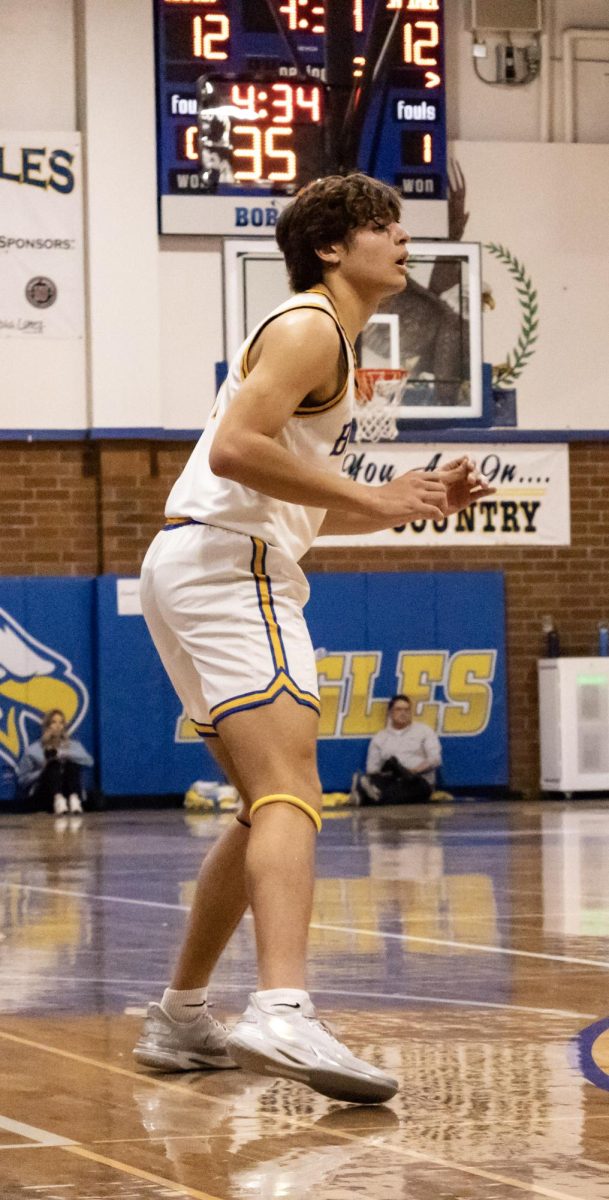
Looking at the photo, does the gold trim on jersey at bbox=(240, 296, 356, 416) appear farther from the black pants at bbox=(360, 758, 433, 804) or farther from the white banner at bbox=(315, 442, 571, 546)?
the white banner at bbox=(315, 442, 571, 546)

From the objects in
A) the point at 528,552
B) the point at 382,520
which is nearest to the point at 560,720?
the point at 528,552

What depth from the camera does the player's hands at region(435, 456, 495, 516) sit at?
3.92m

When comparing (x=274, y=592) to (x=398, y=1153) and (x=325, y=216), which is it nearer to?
(x=325, y=216)

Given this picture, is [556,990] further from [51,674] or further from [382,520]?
[51,674]

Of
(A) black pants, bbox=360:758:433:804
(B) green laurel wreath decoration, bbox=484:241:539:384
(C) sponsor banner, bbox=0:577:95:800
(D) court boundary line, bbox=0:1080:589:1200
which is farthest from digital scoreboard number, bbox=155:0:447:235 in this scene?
(D) court boundary line, bbox=0:1080:589:1200

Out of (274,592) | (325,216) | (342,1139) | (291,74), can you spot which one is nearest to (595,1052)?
(342,1139)

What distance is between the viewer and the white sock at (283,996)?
3465 millimetres

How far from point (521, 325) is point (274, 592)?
15118 millimetres

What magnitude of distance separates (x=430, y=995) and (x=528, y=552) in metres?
13.7

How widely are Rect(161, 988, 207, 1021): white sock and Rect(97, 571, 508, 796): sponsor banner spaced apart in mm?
13190

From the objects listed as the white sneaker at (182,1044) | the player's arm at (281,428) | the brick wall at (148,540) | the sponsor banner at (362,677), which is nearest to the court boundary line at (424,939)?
the white sneaker at (182,1044)

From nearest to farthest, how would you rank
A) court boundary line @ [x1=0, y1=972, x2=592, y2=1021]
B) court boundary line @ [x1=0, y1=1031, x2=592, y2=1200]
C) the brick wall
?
court boundary line @ [x1=0, y1=1031, x2=592, y2=1200] < court boundary line @ [x1=0, y1=972, x2=592, y2=1021] < the brick wall

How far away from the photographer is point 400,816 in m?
15.4

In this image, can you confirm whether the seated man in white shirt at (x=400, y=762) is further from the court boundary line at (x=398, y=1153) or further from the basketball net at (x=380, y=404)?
the court boundary line at (x=398, y=1153)
